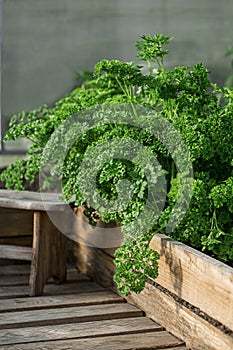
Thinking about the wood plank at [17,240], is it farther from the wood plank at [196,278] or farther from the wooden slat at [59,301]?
the wood plank at [196,278]

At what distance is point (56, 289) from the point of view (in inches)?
120

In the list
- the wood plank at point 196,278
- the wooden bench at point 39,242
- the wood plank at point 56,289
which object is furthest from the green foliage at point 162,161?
the wood plank at point 56,289

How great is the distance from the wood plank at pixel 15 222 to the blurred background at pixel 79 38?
0.75 m

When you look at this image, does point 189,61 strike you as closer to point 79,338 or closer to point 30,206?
point 30,206

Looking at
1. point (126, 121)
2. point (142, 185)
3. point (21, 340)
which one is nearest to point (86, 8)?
point (126, 121)

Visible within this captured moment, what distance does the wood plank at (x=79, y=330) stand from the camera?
242cm

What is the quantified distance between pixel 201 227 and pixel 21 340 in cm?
72

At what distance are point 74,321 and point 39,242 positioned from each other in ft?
1.43

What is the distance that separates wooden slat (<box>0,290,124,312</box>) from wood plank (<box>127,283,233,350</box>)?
136 millimetres

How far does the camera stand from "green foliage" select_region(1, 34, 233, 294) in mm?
2416

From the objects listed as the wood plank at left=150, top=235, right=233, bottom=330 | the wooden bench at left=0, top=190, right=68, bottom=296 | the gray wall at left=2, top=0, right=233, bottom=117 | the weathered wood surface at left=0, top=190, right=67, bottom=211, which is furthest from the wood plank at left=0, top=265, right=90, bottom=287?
the gray wall at left=2, top=0, right=233, bottom=117

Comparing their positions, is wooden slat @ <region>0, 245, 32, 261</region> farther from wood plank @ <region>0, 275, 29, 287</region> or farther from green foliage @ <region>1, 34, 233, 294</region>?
green foliage @ <region>1, 34, 233, 294</region>

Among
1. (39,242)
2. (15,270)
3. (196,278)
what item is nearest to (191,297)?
(196,278)

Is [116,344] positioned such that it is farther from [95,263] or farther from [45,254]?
[95,263]
